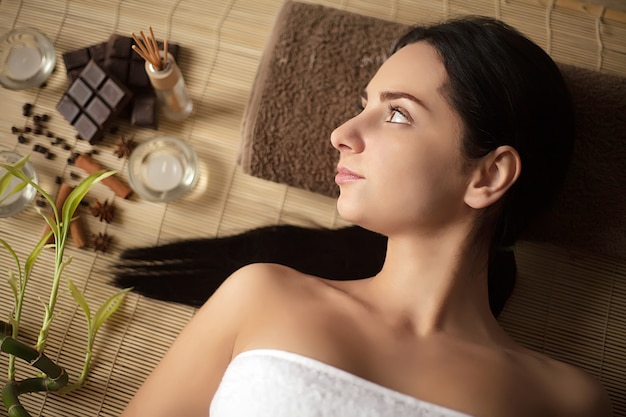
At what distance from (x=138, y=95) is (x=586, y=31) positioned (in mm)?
1242

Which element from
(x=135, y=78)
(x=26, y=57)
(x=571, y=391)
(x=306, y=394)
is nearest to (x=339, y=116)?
(x=135, y=78)

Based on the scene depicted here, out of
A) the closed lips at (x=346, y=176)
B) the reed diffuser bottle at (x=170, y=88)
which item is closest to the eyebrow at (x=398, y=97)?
the closed lips at (x=346, y=176)

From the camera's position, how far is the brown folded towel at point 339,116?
119cm

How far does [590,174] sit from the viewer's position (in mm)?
1188

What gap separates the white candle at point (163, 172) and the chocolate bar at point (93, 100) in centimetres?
15

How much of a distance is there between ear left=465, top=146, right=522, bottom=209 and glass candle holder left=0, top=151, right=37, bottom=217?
109 cm

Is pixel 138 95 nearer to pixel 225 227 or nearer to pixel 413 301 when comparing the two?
pixel 225 227

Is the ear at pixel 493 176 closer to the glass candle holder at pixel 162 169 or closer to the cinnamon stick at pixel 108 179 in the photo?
the glass candle holder at pixel 162 169

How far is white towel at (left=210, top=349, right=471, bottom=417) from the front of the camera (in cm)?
84

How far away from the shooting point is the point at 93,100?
130cm

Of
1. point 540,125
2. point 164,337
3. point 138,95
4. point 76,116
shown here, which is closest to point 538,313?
point 540,125

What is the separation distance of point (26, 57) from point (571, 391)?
156 centimetres

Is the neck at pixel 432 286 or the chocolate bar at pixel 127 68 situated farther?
the chocolate bar at pixel 127 68

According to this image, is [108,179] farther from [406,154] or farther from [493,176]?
[493,176]
